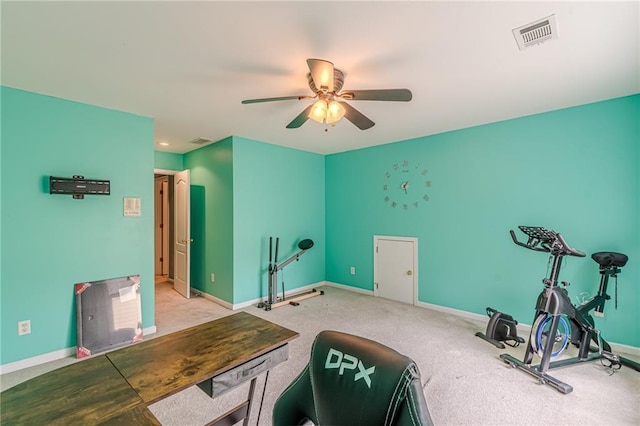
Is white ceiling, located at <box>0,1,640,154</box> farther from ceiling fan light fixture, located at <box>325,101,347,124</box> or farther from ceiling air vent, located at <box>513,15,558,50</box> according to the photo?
ceiling fan light fixture, located at <box>325,101,347,124</box>

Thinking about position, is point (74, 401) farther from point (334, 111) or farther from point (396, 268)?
→ point (396, 268)

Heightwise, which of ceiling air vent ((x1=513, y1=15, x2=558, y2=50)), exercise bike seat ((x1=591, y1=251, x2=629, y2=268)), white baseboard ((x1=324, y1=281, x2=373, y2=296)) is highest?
ceiling air vent ((x1=513, y1=15, x2=558, y2=50))

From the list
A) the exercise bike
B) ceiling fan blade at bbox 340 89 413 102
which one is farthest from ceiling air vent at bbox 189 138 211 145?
the exercise bike

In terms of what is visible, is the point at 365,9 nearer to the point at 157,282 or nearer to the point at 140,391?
the point at 140,391

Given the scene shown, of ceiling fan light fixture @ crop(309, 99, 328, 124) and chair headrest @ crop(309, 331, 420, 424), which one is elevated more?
ceiling fan light fixture @ crop(309, 99, 328, 124)

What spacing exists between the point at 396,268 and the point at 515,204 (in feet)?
6.21

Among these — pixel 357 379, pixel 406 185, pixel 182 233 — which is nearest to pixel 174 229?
pixel 182 233

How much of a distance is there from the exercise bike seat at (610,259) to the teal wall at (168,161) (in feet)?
19.8

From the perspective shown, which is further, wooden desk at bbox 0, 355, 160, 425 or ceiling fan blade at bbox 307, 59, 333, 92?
ceiling fan blade at bbox 307, 59, 333, 92

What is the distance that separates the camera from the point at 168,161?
5.10m

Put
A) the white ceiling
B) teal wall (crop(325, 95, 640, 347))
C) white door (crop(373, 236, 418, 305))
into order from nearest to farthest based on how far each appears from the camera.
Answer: the white ceiling → teal wall (crop(325, 95, 640, 347)) → white door (crop(373, 236, 418, 305))

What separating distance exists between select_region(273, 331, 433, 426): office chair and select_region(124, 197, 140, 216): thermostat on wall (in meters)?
3.02

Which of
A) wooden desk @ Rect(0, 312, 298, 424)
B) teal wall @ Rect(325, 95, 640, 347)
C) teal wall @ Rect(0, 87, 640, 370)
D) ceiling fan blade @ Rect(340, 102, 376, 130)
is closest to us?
wooden desk @ Rect(0, 312, 298, 424)

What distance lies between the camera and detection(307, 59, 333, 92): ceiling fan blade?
171cm
